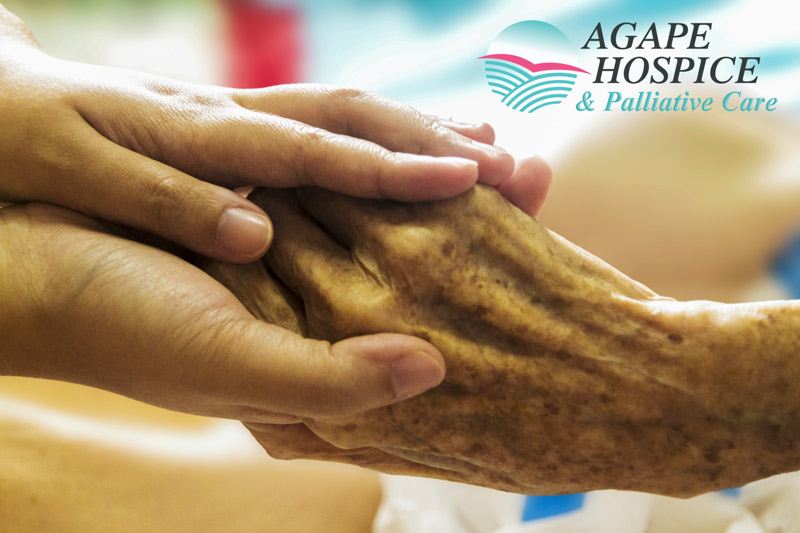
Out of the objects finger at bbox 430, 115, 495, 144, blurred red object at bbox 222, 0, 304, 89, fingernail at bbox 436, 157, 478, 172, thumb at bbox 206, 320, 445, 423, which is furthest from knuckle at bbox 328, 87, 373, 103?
blurred red object at bbox 222, 0, 304, 89

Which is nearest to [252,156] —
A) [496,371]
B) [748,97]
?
[496,371]

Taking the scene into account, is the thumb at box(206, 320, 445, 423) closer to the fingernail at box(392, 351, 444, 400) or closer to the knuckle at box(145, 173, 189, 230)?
the fingernail at box(392, 351, 444, 400)

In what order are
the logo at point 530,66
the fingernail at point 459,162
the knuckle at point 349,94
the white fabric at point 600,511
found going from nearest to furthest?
the fingernail at point 459,162, the knuckle at point 349,94, the white fabric at point 600,511, the logo at point 530,66

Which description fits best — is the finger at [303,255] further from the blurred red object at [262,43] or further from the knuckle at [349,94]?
the blurred red object at [262,43]

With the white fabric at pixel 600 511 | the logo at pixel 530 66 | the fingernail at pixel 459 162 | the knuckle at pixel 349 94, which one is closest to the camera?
the fingernail at pixel 459 162

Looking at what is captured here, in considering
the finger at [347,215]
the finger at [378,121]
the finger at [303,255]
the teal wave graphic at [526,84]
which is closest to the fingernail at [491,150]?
the finger at [378,121]

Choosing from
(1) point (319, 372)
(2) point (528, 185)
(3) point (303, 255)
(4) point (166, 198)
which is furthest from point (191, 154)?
(2) point (528, 185)

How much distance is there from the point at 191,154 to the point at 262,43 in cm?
180

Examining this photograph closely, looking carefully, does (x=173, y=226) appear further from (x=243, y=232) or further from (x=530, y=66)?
(x=530, y=66)

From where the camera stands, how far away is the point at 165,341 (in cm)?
87

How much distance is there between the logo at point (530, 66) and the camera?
6.91 feet

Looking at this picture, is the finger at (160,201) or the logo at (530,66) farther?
the logo at (530,66)

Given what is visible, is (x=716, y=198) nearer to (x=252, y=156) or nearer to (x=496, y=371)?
(x=496, y=371)

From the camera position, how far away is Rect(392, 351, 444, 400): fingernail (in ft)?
2.88
